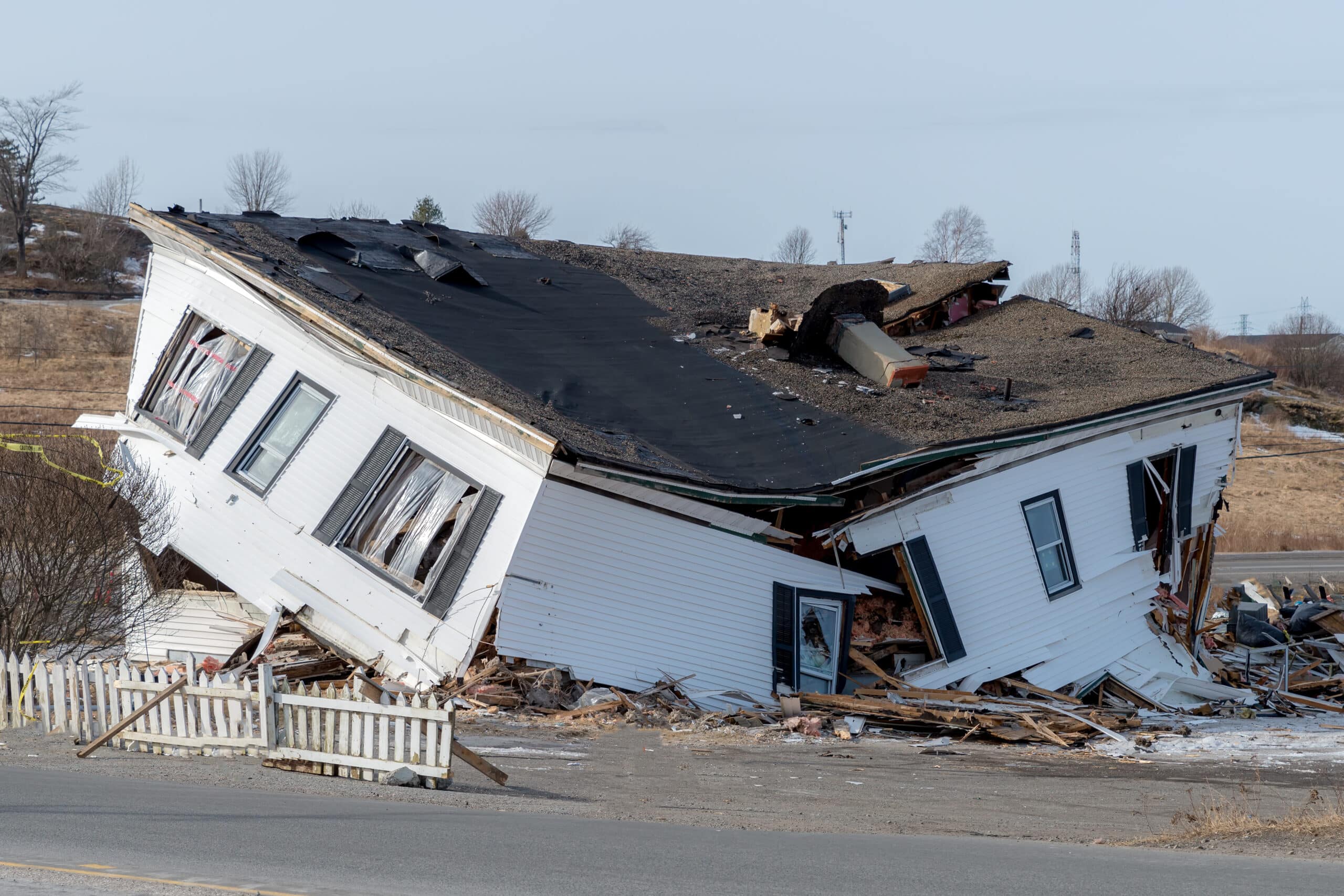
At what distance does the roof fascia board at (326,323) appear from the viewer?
1318cm

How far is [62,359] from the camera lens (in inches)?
1997

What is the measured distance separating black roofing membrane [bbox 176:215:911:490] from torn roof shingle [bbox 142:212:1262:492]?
0.12ft

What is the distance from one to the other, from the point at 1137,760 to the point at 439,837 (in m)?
8.37

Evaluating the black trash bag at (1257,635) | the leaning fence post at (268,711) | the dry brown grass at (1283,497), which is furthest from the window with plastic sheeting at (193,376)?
the dry brown grass at (1283,497)

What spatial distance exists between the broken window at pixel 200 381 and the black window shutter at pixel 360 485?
8.25ft

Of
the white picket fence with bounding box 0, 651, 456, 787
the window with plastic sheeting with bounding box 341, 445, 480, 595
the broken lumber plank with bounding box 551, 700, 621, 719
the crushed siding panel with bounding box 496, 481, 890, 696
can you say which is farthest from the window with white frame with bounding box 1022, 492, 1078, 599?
the white picket fence with bounding box 0, 651, 456, 787

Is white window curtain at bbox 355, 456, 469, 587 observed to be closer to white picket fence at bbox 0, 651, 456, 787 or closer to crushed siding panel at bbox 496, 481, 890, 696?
crushed siding panel at bbox 496, 481, 890, 696

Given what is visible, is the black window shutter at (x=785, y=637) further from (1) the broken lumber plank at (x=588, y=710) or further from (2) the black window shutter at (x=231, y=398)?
(2) the black window shutter at (x=231, y=398)

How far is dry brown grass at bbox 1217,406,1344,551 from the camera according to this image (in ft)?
135

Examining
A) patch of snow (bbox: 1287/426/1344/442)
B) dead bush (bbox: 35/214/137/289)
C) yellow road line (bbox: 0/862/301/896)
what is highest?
dead bush (bbox: 35/214/137/289)

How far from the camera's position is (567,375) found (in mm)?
16984

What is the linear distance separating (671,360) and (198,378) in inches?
275

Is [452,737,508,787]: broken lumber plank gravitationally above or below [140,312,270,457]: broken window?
below

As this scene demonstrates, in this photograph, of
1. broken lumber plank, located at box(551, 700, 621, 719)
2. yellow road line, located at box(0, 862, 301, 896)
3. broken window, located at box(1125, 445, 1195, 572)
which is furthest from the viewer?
broken window, located at box(1125, 445, 1195, 572)
